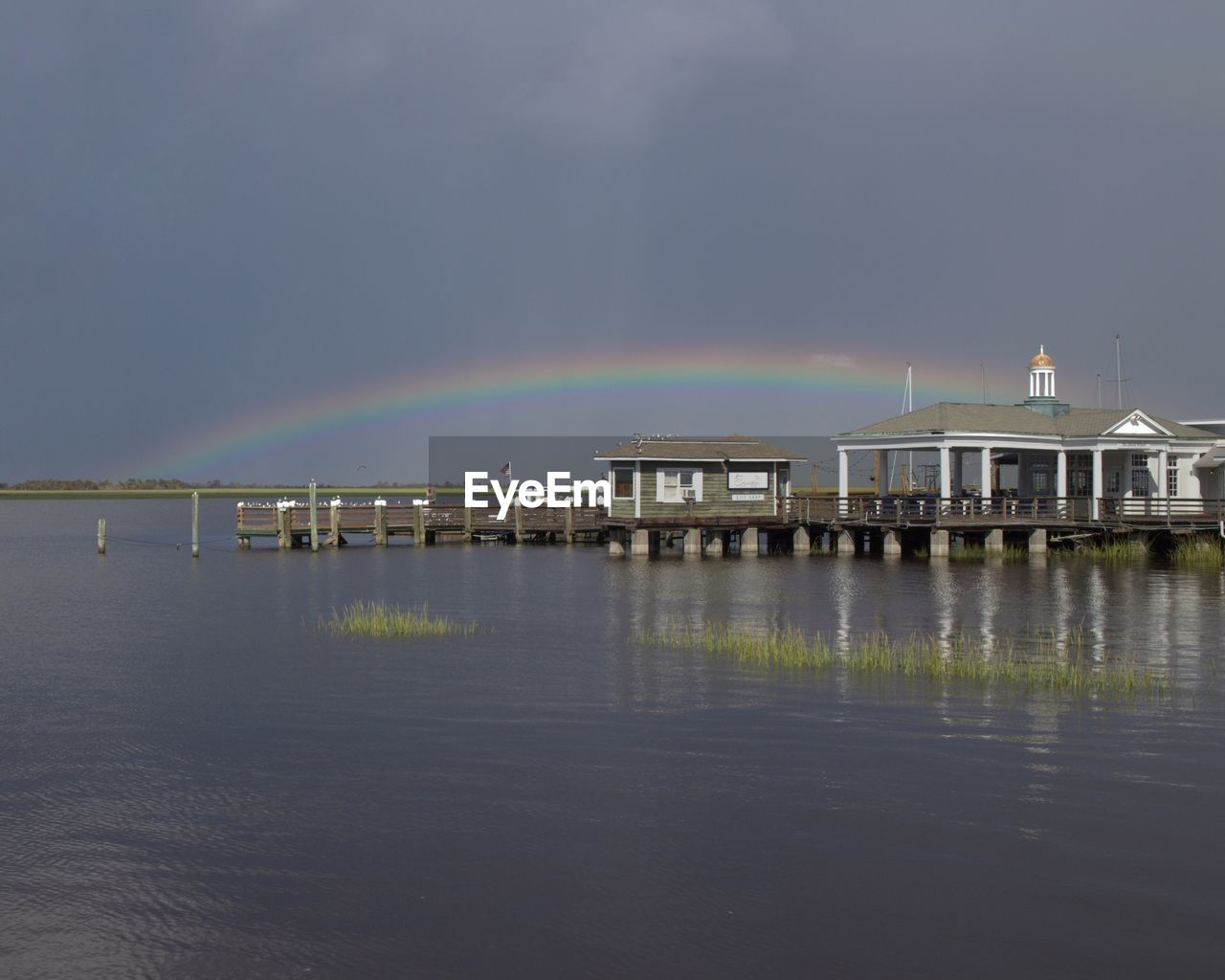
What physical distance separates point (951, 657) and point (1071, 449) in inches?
1371

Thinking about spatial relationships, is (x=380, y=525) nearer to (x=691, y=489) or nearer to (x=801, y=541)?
(x=691, y=489)

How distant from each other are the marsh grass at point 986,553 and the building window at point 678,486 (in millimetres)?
11834

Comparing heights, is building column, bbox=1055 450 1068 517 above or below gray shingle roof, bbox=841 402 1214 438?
below

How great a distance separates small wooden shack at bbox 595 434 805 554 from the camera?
55.5 metres

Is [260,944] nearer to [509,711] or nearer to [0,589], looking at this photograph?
[509,711]

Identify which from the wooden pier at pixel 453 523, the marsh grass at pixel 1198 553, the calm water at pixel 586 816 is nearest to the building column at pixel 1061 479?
the marsh grass at pixel 1198 553

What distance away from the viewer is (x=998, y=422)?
54.4 meters

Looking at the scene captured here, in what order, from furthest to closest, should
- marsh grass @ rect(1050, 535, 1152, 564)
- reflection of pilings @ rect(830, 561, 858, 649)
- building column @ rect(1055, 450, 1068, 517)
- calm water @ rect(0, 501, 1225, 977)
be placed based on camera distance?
building column @ rect(1055, 450, 1068, 517) < marsh grass @ rect(1050, 535, 1152, 564) < reflection of pilings @ rect(830, 561, 858, 649) < calm water @ rect(0, 501, 1225, 977)

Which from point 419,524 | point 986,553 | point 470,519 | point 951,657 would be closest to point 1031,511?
point 986,553

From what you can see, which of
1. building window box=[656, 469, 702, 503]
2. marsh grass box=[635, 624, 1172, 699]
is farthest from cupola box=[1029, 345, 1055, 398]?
marsh grass box=[635, 624, 1172, 699]

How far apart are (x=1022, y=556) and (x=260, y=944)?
154ft

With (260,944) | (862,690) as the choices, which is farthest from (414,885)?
(862,690)

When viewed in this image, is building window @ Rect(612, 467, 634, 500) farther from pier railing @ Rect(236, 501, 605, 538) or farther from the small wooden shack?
pier railing @ Rect(236, 501, 605, 538)

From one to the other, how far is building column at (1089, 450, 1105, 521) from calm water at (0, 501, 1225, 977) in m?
26.4
